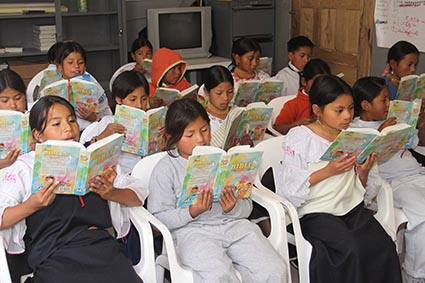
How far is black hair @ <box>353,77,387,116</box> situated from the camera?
8.98 ft

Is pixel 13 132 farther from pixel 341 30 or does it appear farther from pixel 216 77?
A: pixel 341 30

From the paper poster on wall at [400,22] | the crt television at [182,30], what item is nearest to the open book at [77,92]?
the paper poster on wall at [400,22]

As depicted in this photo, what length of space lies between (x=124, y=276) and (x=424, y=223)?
134 centimetres

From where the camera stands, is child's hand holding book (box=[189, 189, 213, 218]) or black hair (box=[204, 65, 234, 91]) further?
black hair (box=[204, 65, 234, 91])

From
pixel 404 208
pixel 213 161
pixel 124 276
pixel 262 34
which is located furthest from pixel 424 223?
pixel 262 34

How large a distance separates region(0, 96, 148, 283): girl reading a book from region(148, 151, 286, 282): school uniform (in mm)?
123

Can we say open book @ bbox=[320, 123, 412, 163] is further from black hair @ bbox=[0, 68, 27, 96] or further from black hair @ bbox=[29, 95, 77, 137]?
black hair @ bbox=[0, 68, 27, 96]

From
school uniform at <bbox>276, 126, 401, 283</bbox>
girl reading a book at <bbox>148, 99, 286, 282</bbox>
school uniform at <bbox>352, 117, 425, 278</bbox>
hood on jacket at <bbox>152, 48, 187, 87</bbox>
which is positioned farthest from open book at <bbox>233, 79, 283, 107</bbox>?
girl reading a book at <bbox>148, 99, 286, 282</bbox>

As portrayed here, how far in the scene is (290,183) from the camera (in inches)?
88.9

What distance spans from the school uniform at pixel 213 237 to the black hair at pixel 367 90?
0.92 metres

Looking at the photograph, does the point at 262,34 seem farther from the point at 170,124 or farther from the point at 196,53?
the point at 170,124

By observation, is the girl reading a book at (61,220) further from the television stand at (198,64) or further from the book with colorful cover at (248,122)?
the television stand at (198,64)

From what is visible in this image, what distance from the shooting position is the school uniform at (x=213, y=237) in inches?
76.1

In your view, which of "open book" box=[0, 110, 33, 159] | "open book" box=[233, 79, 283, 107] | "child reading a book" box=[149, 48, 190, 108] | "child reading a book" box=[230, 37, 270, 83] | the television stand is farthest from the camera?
the television stand
